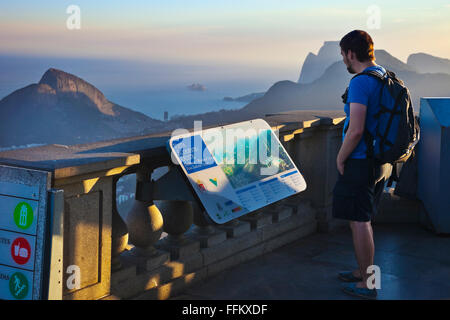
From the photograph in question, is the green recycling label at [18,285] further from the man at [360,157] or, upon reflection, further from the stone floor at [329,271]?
the man at [360,157]

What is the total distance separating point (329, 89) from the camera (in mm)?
153375

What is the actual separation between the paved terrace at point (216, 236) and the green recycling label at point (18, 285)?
12.5 inches

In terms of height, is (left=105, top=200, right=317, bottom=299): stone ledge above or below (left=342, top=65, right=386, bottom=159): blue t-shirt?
below

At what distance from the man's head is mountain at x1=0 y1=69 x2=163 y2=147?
114 meters

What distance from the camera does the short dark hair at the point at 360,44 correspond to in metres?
3.32

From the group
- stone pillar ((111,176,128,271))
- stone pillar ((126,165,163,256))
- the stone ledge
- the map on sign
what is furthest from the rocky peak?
stone pillar ((111,176,128,271))

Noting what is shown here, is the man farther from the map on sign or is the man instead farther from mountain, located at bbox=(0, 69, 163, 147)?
mountain, located at bbox=(0, 69, 163, 147)

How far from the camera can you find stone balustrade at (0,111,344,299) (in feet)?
9.16

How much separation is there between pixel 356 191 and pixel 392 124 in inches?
18.4

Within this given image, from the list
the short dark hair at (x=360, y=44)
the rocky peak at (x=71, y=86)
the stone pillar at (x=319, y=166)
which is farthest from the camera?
the rocky peak at (x=71, y=86)

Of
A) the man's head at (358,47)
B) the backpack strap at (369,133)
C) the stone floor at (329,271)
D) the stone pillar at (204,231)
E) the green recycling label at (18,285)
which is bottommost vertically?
the stone floor at (329,271)

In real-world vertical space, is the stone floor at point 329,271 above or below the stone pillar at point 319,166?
below

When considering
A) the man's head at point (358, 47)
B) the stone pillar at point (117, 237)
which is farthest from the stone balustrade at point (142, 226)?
the man's head at point (358, 47)
